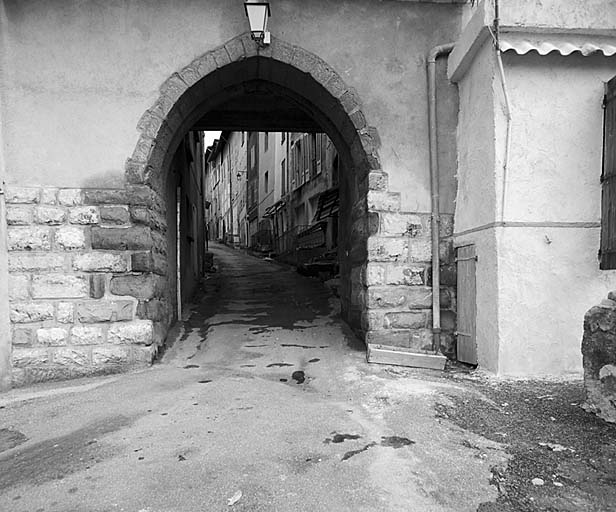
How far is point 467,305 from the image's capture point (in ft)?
15.9

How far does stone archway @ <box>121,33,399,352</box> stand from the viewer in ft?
15.8

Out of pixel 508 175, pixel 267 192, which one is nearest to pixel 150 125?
pixel 508 175

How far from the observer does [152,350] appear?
486 centimetres

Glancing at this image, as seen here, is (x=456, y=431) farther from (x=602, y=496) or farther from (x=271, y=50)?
(x=271, y=50)

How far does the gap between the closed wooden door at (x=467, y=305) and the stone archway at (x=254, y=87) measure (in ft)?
2.89

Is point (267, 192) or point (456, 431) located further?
point (267, 192)

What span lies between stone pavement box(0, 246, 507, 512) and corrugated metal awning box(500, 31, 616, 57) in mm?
3035

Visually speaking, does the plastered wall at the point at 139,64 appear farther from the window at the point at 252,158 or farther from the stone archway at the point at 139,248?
the window at the point at 252,158

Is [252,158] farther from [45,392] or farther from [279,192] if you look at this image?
[45,392]

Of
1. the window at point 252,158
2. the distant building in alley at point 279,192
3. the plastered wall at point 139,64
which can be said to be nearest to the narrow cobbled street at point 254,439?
the plastered wall at point 139,64

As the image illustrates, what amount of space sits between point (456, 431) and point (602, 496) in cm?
93

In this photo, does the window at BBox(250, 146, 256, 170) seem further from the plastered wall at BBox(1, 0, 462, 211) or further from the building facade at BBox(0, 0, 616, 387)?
the plastered wall at BBox(1, 0, 462, 211)

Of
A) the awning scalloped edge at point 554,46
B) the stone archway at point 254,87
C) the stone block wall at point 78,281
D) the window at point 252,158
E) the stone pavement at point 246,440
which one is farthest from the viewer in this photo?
the window at point 252,158

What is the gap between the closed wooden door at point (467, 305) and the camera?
4.73 meters
